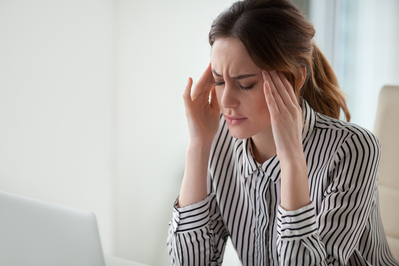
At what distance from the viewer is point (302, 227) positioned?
34.7 inches

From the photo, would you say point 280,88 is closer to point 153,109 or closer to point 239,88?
point 239,88

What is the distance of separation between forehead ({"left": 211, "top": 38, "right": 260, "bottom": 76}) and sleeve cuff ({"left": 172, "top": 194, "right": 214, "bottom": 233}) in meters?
0.36

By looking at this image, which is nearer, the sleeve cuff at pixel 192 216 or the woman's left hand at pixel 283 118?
the woman's left hand at pixel 283 118

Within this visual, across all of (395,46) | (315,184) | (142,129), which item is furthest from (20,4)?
(395,46)

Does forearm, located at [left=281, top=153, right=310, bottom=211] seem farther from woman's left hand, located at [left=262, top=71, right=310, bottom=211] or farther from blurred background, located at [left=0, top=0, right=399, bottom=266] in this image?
blurred background, located at [left=0, top=0, right=399, bottom=266]

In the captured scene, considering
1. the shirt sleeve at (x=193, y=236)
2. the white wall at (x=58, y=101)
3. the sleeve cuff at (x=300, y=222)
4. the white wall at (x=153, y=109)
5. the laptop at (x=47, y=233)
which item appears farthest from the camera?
the white wall at (x=153, y=109)

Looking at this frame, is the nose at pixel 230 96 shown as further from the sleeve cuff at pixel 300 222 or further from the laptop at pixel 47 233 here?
the laptop at pixel 47 233

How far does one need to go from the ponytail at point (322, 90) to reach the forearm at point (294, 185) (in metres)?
0.27

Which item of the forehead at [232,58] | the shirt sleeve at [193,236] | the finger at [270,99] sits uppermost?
the forehead at [232,58]

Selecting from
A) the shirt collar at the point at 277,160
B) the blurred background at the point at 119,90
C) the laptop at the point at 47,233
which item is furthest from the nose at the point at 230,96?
the blurred background at the point at 119,90

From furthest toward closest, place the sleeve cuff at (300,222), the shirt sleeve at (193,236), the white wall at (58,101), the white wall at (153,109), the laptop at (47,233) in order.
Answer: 1. the white wall at (153,109)
2. the white wall at (58,101)
3. the shirt sleeve at (193,236)
4. the sleeve cuff at (300,222)
5. the laptop at (47,233)

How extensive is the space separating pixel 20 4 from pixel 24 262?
1.04 meters

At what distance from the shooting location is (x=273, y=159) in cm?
105

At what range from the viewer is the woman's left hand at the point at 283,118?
0.90 meters
